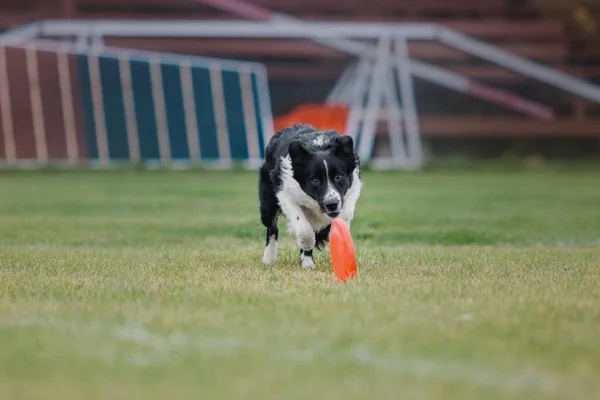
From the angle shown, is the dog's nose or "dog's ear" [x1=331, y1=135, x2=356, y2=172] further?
"dog's ear" [x1=331, y1=135, x2=356, y2=172]

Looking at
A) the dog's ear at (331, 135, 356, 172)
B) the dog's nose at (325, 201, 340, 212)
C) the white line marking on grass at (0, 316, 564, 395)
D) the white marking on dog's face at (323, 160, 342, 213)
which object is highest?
the dog's ear at (331, 135, 356, 172)

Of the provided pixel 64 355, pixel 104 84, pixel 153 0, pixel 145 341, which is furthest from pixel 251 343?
pixel 153 0

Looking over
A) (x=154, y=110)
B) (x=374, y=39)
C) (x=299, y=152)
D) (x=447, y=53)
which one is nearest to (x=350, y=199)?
(x=299, y=152)

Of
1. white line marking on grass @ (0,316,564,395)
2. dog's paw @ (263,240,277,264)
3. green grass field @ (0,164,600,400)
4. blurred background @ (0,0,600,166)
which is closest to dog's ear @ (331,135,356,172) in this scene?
green grass field @ (0,164,600,400)

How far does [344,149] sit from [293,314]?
254 cm

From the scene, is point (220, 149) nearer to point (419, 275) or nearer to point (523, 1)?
point (523, 1)

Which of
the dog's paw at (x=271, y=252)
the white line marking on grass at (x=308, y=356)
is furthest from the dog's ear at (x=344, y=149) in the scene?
the white line marking on grass at (x=308, y=356)

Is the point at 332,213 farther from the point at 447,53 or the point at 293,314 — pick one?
the point at 447,53

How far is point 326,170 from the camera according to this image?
7.86 meters

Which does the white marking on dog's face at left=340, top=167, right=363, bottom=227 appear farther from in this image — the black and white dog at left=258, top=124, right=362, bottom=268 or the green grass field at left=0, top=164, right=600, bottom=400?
the green grass field at left=0, top=164, right=600, bottom=400

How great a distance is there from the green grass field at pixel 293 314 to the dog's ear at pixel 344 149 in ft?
2.62

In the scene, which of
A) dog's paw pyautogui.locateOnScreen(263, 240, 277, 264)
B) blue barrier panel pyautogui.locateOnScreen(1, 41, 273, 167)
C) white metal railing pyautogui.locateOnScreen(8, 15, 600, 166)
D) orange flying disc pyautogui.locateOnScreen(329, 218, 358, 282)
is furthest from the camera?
white metal railing pyautogui.locateOnScreen(8, 15, 600, 166)

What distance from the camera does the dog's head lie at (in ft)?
25.7

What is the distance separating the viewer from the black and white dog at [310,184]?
7.89 meters
